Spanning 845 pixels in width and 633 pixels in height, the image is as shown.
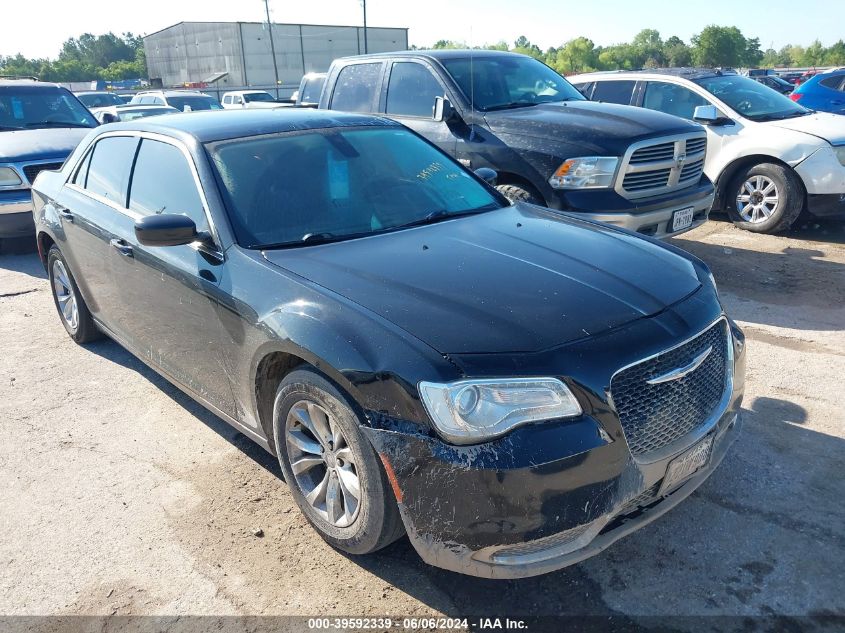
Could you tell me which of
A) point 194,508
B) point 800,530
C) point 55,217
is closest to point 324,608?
point 194,508

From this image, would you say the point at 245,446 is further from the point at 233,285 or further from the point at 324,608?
the point at 324,608

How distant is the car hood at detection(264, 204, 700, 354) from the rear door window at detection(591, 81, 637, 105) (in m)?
5.94

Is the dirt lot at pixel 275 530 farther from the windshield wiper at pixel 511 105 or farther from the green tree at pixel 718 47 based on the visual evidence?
the green tree at pixel 718 47

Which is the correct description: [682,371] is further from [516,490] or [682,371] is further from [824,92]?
[824,92]

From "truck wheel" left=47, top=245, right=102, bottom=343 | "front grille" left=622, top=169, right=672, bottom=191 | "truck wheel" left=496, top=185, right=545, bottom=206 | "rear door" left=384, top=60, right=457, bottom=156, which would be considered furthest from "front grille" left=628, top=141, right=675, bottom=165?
"truck wheel" left=47, top=245, right=102, bottom=343

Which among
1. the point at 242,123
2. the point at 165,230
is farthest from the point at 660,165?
the point at 165,230

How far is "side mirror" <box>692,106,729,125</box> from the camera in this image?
773 cm

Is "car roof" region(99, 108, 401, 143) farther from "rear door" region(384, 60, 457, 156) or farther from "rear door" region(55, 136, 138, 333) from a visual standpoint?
"rear door" region(384, 60, 457, 156)

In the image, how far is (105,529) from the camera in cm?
317

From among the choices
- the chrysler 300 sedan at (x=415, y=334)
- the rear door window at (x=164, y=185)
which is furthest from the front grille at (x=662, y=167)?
the rear door window at (x=164, y=185)

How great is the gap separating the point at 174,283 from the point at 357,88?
15.2 feet

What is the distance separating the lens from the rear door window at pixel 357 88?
24.0 ft

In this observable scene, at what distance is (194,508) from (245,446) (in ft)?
1.92

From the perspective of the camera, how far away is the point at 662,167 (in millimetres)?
6137
